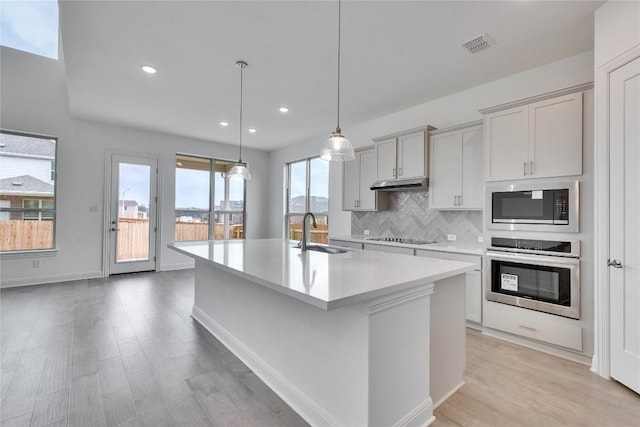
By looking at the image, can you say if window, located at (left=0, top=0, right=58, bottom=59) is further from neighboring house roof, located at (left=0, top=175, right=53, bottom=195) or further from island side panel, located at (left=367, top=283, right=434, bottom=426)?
island side panel, located at (left=367, top=283, right=434, bottom=426)

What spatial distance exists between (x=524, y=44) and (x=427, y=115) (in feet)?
4.94

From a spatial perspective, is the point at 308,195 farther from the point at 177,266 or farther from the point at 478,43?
the point at 478,43

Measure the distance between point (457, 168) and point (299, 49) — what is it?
2184mm


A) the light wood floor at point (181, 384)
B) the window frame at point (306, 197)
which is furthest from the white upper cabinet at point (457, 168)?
the window frame at point (306, 197)

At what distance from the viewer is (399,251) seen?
146 inches

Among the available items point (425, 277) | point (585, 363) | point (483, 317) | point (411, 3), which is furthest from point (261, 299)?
point (585, 363)

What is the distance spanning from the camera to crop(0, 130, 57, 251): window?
463cm

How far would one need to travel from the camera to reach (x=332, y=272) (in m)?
1.71

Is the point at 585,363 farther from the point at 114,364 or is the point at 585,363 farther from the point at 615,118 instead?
the point at 114,364

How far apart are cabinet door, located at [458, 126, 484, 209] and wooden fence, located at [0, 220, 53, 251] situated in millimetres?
6295

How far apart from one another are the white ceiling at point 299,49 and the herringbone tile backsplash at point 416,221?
53.5 inches

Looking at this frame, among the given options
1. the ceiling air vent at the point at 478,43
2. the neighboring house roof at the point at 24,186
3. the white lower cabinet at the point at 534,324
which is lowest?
the white lower cabinet at the point at 534,324

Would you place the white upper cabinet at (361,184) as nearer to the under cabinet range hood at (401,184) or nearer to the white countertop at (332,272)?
the under cabinet range hood at (401,184)

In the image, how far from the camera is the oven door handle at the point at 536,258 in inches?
98.9
